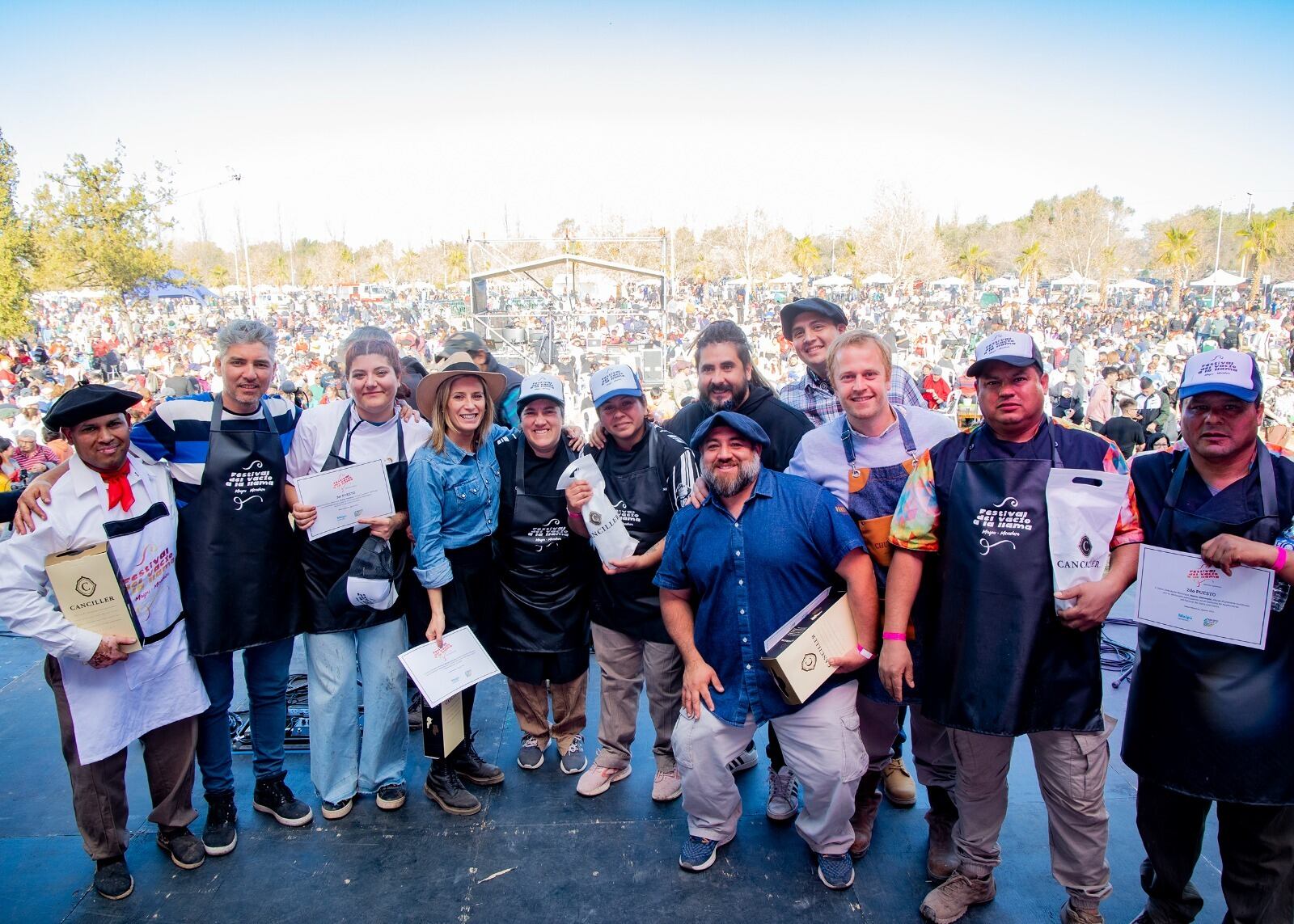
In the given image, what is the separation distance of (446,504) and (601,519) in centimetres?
69

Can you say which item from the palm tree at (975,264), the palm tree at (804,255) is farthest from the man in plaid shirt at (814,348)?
the palm tree at (975,264)

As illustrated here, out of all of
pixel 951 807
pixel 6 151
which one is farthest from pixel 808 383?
pixel 6 151

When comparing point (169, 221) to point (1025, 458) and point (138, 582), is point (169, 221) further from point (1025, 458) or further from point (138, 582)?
point (1025, 458)

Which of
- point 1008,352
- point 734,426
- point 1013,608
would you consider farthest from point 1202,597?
point 734,426

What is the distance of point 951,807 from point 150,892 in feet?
10.5

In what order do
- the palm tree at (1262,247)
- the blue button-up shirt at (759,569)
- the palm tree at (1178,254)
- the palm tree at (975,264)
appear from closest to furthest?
1. the blue button-up shirt at (759,569)
2. the palm tree at (1178,254)
3. the palm tree at (1262,247)
4. the palm tree at (975,264)

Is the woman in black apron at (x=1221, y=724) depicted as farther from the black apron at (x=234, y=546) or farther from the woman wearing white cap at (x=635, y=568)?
the black apron at (x=234, y=546)

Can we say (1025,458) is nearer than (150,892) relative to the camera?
Yes

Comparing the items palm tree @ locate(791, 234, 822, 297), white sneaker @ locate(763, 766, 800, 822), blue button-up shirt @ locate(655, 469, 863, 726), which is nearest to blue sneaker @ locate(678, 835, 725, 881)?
white sneaker @ locate(763, 766, 800, 822)

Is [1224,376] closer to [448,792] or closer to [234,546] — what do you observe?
[448,792]

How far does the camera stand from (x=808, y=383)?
4.26 m

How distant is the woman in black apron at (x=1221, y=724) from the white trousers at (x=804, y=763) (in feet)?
3.09

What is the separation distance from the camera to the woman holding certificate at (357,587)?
3307mm

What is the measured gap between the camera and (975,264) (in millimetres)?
55906
